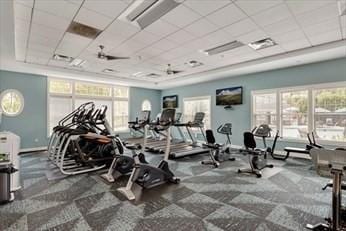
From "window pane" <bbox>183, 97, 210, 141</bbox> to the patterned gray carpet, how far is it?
4.65 meters

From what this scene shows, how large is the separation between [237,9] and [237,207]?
3139 millimetres

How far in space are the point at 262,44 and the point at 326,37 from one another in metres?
1.29

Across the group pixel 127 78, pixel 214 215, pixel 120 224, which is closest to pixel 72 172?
pixel 120 224

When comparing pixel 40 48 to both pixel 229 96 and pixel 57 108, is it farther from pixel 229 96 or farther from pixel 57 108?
pixel 229 96

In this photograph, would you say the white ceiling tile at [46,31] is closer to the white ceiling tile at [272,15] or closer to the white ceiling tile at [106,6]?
the white ceiling tile at [106,6]

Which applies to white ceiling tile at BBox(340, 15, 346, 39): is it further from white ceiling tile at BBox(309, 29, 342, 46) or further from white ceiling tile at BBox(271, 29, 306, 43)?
white ceiling tile at BBox(271, 29, 306, 43)

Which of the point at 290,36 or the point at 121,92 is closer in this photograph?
the point at 290,36

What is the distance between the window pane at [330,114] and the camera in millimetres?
5195

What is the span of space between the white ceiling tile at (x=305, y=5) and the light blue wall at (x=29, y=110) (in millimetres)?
8057

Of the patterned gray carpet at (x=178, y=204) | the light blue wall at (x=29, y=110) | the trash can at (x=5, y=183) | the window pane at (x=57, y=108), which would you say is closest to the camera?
the patterned gray carpet at (x=178, y=204)

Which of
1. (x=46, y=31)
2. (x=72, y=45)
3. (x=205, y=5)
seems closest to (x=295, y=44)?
(x=205, y=5)

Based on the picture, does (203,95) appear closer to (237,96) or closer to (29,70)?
(237,96)

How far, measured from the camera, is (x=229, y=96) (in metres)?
7.68


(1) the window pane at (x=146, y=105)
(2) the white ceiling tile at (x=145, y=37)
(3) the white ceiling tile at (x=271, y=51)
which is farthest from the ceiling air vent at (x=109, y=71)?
(3) the white ceiling tile at (x=271, y=51)
